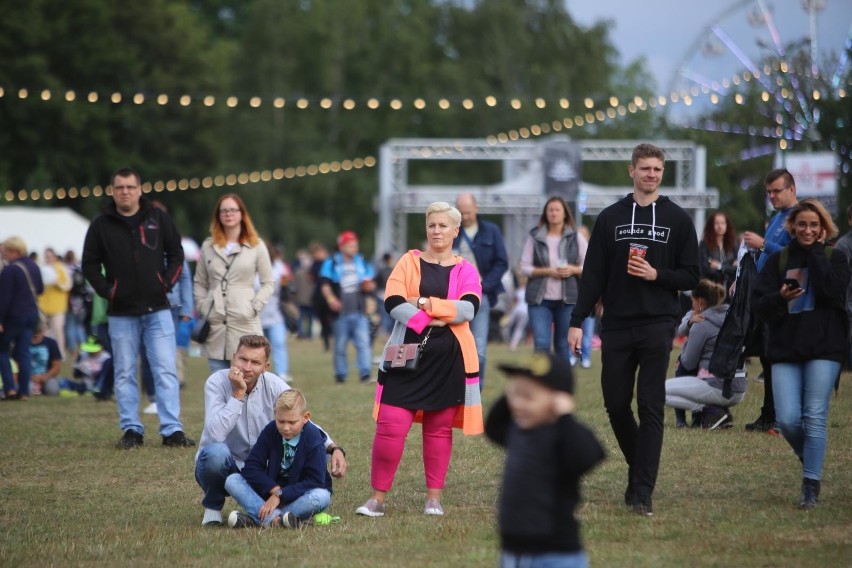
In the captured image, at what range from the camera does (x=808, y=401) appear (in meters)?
7.68

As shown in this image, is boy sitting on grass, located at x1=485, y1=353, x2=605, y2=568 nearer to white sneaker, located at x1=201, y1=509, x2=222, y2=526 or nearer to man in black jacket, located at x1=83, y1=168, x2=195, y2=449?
white sneaker, located at x1=201, y1=509, x2=222, y2=526

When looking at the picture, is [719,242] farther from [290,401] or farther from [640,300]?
[290,401]

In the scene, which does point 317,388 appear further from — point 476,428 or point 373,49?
point 373,49

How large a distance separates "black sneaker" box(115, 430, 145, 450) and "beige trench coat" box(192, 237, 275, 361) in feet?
2.86

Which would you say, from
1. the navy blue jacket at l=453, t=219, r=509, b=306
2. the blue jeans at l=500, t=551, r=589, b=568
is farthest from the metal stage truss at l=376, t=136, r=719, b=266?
the blue jeans at l=500, t=551, r=589, b=568

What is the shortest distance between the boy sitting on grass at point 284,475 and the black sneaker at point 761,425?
16.0 feet

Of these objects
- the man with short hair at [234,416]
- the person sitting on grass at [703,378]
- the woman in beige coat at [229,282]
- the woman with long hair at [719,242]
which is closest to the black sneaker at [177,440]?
the woman in beige coat at [229,282]

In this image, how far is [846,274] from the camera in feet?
25.1

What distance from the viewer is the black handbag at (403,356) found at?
7.55 m

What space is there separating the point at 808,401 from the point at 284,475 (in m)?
3.04

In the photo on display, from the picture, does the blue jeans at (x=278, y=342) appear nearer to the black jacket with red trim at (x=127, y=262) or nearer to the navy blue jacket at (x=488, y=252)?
the navy blue jacket at (x=488, y=252)

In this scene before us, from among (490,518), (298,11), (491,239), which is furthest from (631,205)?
(298,11)

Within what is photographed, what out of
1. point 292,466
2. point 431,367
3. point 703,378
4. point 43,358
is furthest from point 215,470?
point 43,358

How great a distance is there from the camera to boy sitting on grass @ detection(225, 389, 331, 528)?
740 cm
